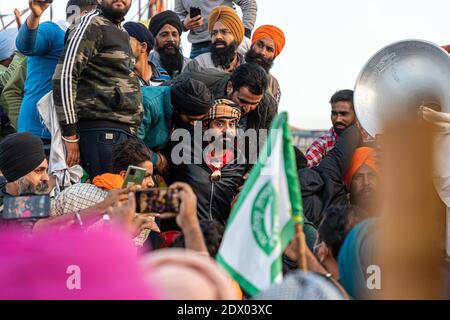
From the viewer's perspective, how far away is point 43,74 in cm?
577

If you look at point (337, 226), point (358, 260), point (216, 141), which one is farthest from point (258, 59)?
point (358, 260)

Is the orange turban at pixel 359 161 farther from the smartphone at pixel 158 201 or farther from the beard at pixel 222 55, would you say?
the smartphone at pixel 158 201

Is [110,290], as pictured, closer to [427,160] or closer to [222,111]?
[427,160]

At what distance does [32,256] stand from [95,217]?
236 centimetres

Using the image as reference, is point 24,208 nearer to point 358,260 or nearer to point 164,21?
point 358,260

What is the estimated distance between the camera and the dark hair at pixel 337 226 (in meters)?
3.93

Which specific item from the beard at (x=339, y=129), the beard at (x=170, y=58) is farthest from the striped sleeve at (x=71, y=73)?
the beard at (x=339, y=129)

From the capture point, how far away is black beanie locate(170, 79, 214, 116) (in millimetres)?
5637

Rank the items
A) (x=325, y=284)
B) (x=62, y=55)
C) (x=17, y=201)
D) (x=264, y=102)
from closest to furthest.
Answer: (x=325, y=284) → (x=17, y=201) → (x=62, y=55) → (x=264, y=102)

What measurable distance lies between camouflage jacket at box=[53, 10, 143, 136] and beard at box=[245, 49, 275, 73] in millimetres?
1879

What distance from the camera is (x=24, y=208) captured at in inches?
160

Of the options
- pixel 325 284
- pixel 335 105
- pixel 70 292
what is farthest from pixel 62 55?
pixel 70 292

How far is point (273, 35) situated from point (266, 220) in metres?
4.60

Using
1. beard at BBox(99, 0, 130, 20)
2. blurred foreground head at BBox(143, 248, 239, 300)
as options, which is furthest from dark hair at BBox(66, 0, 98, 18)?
blurred foreground head at BBox(143, 248, 239, 300)
